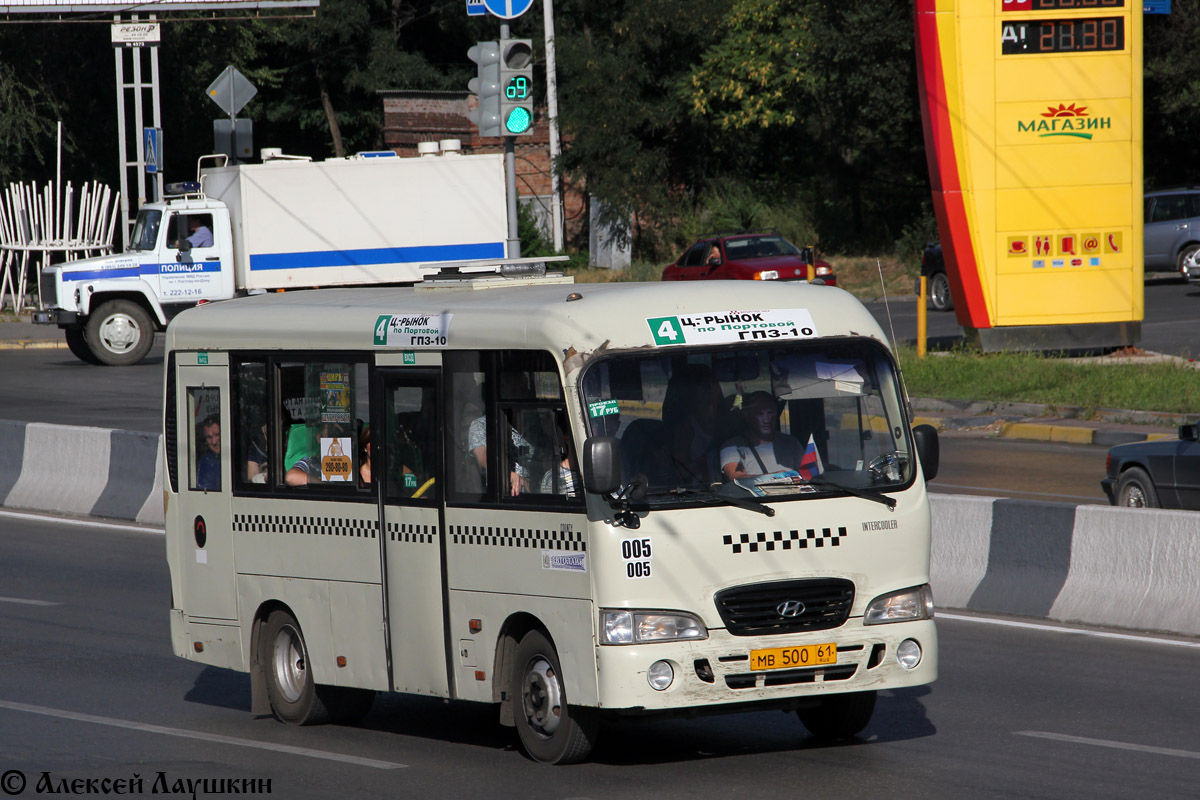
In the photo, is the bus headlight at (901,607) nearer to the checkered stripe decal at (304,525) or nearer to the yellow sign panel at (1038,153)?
the checkered stripe decal at (304,525)

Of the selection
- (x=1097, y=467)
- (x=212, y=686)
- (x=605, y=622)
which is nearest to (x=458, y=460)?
(x=605, y=622)

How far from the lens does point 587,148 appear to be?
161 feet

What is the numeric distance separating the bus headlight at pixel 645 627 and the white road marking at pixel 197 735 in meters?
1.35

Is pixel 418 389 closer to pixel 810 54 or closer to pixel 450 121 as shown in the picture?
pixel 810 54

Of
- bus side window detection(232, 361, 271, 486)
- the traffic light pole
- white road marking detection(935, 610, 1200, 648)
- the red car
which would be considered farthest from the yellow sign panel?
bus side window detection(232, 361, 271, 486)

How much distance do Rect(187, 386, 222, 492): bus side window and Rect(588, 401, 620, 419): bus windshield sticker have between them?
9.13ft

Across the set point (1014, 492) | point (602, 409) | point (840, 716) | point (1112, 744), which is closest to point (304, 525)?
point (602, 409)

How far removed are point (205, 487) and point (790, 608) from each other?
364 centimetres

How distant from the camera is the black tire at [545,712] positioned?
7570 millimetres

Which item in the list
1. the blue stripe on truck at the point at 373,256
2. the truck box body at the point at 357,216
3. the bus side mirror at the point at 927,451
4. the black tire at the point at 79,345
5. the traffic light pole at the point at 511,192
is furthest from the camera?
the blue stripe on truck at the point at 373,256

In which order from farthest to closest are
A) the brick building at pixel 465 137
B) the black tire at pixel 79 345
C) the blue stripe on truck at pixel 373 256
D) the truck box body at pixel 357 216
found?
the brick building at pixel 465 137
the blue stripe on truck at pixel 373 256
the truck box body at pixel 357 216
the black tire at pixel 79 345

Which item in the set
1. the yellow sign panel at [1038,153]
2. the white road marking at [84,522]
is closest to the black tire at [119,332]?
the white road marking at [84,522]

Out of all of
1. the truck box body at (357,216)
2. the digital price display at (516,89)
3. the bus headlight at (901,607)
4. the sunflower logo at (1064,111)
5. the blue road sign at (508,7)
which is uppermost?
the blue road sign at (508,7)

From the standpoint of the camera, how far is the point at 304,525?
8.85 metres
